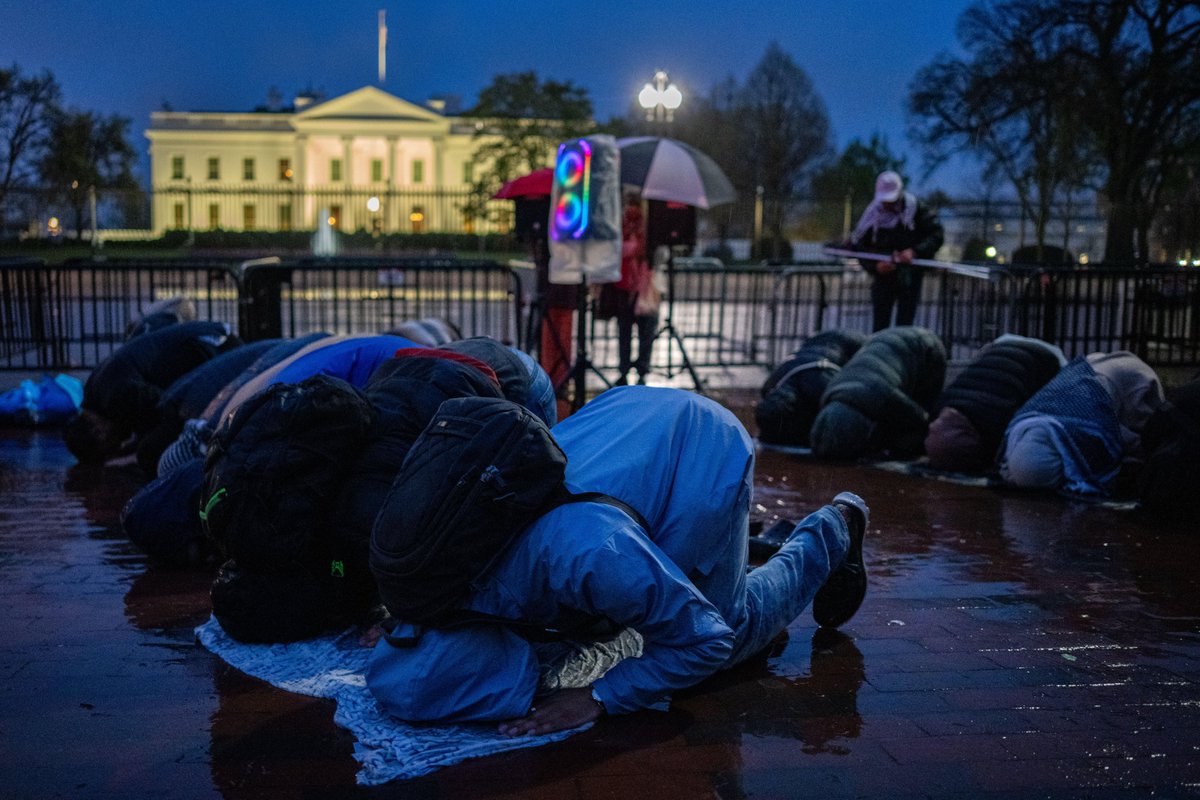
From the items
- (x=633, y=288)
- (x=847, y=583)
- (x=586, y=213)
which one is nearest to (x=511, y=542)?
(x=847, y=583)

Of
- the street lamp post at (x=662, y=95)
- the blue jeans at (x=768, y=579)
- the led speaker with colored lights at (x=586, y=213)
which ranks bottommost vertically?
the blue jeans at (x=768, y=579)

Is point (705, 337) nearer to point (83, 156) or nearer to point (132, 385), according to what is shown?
point (132, 385)

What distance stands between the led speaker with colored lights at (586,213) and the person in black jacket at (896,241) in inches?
126

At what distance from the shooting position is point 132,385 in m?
7.09

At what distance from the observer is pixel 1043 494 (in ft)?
22.5

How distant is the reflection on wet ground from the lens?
311 cm

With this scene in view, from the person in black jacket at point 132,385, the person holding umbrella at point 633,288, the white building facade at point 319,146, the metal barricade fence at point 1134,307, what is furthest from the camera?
the white building facade at point 319,146

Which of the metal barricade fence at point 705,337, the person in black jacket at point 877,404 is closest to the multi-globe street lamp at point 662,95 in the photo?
the metal barricade fence at point 705,337

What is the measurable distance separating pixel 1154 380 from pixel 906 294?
3.69 metres

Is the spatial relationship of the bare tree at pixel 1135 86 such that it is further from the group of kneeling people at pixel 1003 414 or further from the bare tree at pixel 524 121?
the group of kneeling people at pixel 1003 414

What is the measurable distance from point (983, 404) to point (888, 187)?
388 centimetres

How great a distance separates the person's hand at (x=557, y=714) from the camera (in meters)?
3.34

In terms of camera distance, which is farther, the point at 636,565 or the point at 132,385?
the point at 132,385

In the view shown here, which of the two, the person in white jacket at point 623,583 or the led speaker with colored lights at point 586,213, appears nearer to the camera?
the person in white jacket at point 623,583
